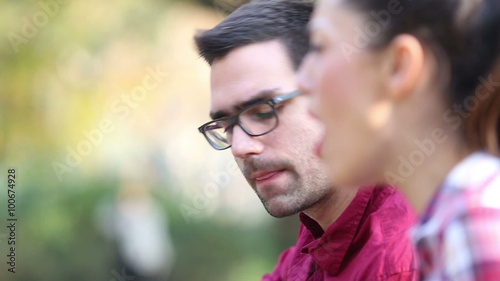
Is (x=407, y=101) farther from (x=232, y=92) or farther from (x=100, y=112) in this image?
(x=100, y=112)

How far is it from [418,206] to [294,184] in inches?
30.6

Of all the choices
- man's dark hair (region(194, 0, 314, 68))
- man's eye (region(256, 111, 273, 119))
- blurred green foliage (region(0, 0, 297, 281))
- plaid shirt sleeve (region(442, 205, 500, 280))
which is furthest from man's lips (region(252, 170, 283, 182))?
blurred green foliage (region(0, 0, 297, 281))

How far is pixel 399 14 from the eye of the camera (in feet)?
2.31

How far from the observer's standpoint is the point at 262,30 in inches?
63.3

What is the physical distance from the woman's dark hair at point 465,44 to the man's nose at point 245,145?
0.82 m

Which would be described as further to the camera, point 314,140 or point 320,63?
point 314,140

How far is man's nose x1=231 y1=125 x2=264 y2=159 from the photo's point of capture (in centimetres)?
151

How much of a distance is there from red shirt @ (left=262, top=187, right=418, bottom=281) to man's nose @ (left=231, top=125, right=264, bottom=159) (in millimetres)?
241

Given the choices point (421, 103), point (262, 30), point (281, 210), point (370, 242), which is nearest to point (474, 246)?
point (421, 103)

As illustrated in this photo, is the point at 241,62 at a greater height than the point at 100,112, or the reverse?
the point at 100,112

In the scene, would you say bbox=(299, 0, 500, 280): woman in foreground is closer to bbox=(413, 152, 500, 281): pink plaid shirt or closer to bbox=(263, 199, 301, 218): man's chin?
bbox=(413, 152, 500, 281): pink plaid shirt

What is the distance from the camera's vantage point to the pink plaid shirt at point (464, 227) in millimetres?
590

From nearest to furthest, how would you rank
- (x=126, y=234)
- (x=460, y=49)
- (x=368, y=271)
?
1. (x=460, y=49)
2. (x=368, y=271)
3. (x=126, y=234)

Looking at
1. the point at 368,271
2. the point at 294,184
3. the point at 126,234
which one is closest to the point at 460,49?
the point at 368,271
